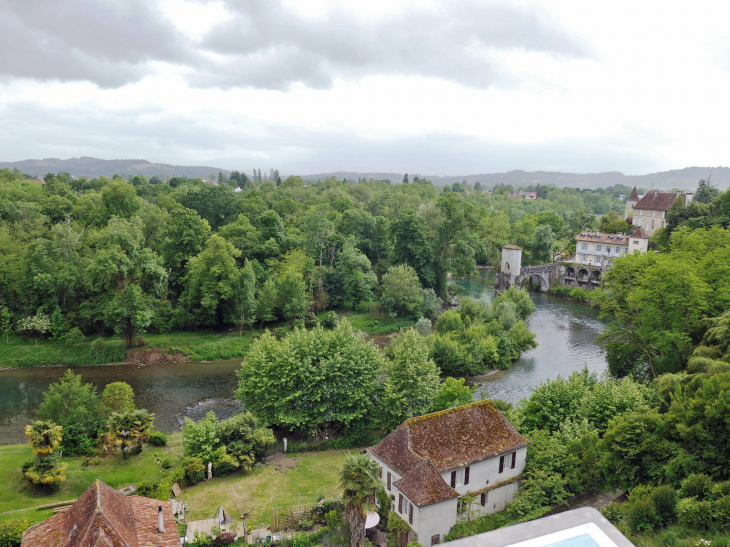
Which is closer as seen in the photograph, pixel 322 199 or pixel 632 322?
pixel 632 322

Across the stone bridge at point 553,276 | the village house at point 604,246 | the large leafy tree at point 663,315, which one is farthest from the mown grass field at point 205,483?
the village house at point 604,246

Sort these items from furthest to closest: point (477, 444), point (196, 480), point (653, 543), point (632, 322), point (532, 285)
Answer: point (532, 285)
point (632, 322)
point (196, 480)
point (477, 444)
point (653, 543)

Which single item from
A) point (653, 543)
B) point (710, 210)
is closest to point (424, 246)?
point (710, 210)

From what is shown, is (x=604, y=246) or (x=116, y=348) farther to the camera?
(x=604, y=246)

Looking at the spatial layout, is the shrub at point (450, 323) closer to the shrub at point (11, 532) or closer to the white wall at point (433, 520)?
the white wall at point (433, 520)

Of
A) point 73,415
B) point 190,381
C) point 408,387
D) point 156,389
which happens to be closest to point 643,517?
point 408,387

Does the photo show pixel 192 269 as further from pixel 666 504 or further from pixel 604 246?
pixel 604 246

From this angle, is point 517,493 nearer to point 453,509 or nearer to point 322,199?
point 453,509
